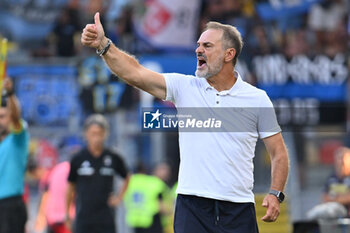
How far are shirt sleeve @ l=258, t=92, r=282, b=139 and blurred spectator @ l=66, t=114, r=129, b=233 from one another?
4541 millimetres

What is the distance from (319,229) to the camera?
8.43m

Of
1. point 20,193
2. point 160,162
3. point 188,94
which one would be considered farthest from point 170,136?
point 188,94

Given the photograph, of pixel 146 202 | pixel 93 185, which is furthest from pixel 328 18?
pixel 93 185

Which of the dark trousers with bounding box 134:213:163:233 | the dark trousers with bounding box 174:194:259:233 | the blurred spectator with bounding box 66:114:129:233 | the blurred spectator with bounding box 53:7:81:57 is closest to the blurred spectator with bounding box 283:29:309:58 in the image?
the dark trousers with bounding box 134:213:163:233

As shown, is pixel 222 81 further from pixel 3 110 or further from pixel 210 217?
pixel 3 110

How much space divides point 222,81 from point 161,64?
8700mm

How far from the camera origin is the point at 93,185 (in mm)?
10492

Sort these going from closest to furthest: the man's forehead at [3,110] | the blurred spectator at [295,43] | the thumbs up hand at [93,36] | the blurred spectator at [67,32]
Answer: the thumbs up hand at [93,36] → the man's forehead at [3,110] → the blurred spectator at [295,43] → the blurred spectator at [67,32]

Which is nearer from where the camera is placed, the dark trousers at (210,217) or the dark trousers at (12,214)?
the dark trousers at (210,217)

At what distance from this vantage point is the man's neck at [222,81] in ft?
20.5

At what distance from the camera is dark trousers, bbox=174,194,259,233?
611 cm

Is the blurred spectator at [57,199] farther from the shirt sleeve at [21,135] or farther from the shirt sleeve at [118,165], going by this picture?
the shirt sleeve at [21,135]

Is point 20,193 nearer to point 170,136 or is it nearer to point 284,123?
point 284,123

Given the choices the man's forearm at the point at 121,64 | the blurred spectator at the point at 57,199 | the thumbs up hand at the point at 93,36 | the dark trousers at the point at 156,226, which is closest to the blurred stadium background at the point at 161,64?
the dark trousers at the point at 156,226
